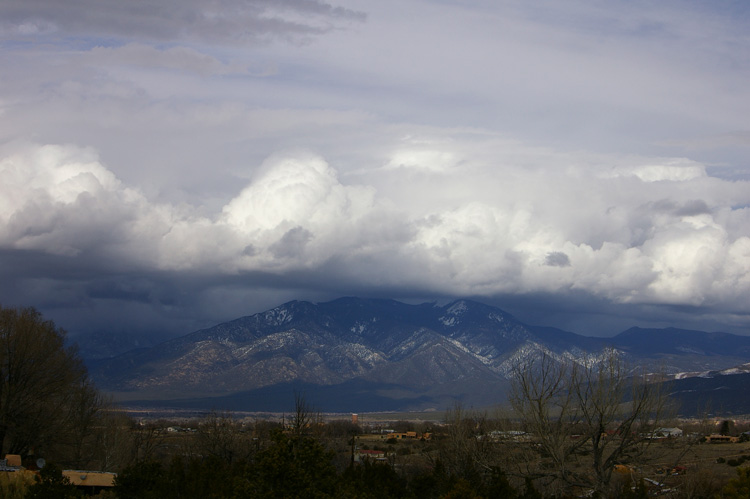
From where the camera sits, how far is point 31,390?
6247 cm

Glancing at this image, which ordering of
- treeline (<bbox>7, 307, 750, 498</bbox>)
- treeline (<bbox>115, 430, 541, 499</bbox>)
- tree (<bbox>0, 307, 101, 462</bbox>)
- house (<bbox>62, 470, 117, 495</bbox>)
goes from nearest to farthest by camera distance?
treeline (<bbox>115, 430, 541, 499</bbox>) → treeline (<bbox>7, 307, 750, 498</bbox>) → house (<bbox>62, 470, 117, 495</bbox>) → tree (<bbox>0, 307, 101, 462</bbox>)

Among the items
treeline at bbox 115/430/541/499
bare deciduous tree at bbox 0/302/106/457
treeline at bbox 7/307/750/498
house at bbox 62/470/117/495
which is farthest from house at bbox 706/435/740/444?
house at bbox 62/470/117/495

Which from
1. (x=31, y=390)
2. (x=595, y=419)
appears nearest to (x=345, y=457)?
(x=31, y=390)

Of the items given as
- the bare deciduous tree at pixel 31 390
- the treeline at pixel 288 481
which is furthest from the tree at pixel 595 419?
the bare deciduous tree at pixel 31 390

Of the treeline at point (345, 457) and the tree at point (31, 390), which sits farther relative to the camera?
the tree at point (31, 390)

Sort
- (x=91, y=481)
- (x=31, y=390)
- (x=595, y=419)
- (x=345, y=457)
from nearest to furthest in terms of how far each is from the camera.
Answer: (x=595, y=419)
(x=91, y=481)
(x=31, y=390)
(x=345, y=457)

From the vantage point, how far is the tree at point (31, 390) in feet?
199

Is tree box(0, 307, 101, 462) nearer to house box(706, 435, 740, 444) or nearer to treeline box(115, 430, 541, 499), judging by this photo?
treeline box(115, 430, 541, 499)

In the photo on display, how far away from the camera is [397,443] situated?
132 m

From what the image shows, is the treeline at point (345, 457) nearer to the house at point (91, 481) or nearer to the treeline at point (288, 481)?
the treeline at point (288, 481)

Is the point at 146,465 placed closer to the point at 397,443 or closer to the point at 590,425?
the point at 590,425

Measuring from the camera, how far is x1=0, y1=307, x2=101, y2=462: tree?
60562 millimetres

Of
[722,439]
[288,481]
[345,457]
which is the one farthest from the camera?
[722,439]

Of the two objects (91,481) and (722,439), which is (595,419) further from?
(722,439)
